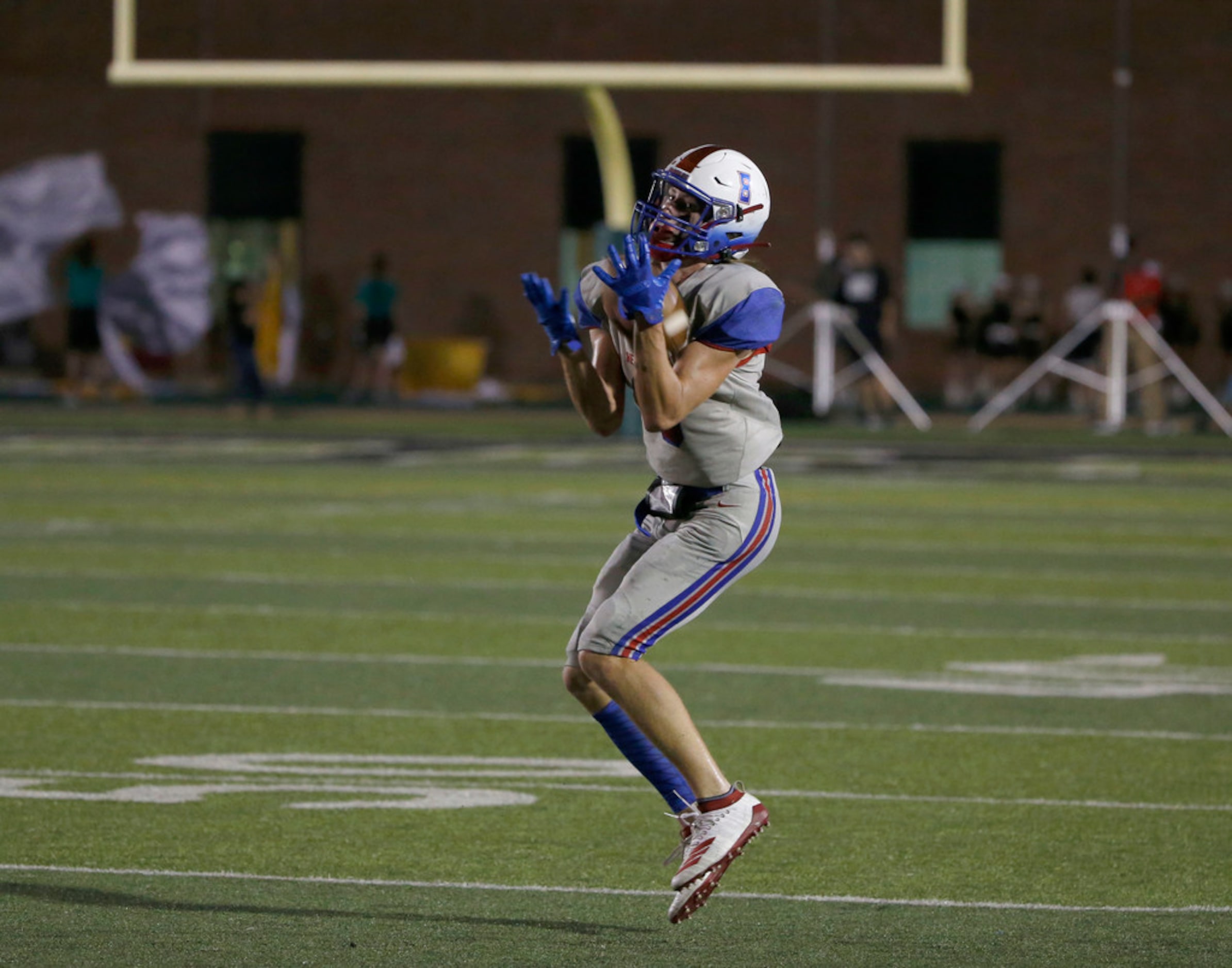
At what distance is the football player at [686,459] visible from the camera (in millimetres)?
5746

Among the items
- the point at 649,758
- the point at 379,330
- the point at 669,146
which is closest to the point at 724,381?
the point at 649,758

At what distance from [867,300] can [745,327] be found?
21149 millimetres

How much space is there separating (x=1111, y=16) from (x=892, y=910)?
28.0m

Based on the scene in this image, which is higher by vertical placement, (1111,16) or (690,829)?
(1111,16)

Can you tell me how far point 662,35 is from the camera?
20.8 meters

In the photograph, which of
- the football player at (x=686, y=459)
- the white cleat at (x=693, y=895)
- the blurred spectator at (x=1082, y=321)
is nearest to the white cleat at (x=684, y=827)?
the football player at (x=686, y=459)

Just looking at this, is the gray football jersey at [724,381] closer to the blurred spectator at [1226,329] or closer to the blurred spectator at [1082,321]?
the blurred spectator at [1082,321]

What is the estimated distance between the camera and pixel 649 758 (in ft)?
19.5

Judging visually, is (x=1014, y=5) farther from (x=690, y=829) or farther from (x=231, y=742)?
(x=690, y=829)

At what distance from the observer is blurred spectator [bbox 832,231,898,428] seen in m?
26.6

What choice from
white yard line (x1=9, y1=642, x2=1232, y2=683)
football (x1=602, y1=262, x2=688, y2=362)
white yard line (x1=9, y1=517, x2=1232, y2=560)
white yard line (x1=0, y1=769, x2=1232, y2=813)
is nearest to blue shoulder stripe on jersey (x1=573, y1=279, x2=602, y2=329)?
football (x1=602, y1=262, x2=688, y2=362)

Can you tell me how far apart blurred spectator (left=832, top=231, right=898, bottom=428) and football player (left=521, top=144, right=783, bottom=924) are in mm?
20307

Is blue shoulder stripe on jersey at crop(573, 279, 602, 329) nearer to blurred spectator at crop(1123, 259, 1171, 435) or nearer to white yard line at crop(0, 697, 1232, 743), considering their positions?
white yard line at crop(0, 697, 1232, 743)

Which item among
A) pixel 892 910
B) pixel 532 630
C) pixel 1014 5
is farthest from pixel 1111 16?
pixel 892 910
